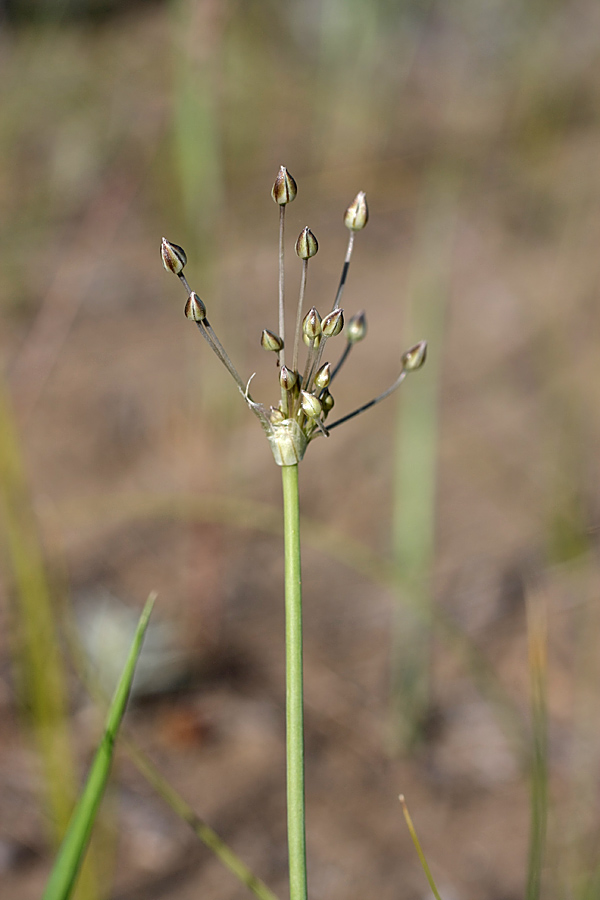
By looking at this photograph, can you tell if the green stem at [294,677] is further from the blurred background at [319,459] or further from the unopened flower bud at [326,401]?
the blurred background at [319,459]

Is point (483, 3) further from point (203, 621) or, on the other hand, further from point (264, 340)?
point (264, 340)

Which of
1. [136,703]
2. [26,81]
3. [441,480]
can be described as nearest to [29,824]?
[136,703]

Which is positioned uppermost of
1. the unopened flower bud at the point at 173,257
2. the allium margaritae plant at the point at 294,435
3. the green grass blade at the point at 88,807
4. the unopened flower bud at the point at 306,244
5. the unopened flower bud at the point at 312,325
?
the unopened flower bud at the point at 173,257

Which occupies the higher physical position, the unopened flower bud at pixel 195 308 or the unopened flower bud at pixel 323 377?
the unopened flower bud at pixel 195 308

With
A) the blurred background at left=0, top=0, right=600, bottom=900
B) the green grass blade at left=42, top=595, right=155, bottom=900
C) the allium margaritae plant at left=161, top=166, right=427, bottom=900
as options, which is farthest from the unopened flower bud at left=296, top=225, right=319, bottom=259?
the blurred background at left=0, top=0, right=600, bottom=900

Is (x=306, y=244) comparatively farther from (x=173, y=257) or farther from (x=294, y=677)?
(x=294, y=677)

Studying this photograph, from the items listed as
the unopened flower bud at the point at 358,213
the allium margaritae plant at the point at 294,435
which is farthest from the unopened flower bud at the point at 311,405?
the unopened flower bud at the point at 358,213

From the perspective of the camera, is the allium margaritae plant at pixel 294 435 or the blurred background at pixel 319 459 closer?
the allium margaritae plant at pixel 294 435

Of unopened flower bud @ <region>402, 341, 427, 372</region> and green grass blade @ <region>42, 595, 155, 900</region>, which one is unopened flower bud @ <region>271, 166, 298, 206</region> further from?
green grass blade @ <region>42, 595, 155, 900</region>
